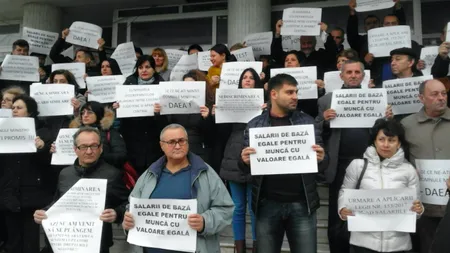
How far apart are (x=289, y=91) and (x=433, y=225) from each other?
156 cm

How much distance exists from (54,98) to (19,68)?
1525 millimetres

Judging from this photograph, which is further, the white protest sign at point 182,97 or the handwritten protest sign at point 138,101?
the handwritten protest sign at point 138,101

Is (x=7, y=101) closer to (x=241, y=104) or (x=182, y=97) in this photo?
(x=182, y=97)

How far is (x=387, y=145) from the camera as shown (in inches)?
130

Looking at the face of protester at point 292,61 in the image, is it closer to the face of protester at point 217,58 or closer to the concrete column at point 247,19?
the face of protester at point 217,58

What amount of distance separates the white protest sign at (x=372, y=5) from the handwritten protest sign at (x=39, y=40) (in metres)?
5.18

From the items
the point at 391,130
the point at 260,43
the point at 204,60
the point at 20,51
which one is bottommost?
the point at 391,130

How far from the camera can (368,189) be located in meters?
3.22

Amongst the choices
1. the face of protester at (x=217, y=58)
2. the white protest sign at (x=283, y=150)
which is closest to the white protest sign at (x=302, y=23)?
the face of protester at (x=217, y=58)

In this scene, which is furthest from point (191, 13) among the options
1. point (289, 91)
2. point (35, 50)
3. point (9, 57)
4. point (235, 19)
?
point (289, 91)

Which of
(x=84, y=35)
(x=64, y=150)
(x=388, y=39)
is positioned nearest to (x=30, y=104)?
(x=64, y=150)

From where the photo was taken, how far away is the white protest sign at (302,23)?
20.2ft

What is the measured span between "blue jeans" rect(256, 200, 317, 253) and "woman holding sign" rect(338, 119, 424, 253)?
0.94 feet

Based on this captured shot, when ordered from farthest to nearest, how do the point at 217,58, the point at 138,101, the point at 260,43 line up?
the point at 260,43 < the point at 217,58 < the point at 138,101
